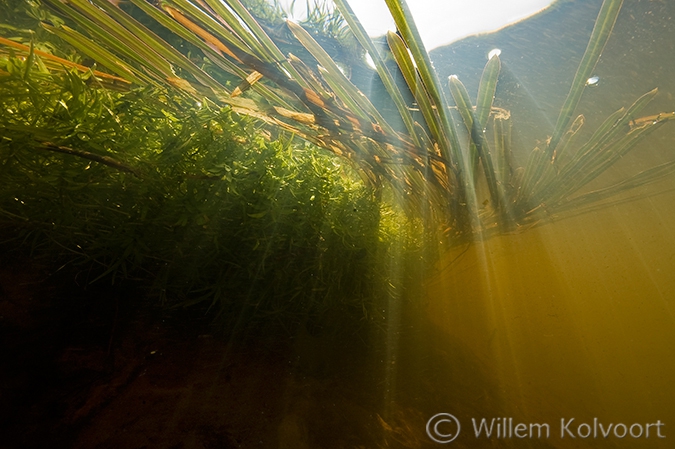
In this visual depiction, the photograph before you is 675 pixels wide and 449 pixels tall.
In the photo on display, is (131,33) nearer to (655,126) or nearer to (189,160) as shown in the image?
(189,160)

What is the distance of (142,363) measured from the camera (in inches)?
18.3

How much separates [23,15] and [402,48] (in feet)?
3.49

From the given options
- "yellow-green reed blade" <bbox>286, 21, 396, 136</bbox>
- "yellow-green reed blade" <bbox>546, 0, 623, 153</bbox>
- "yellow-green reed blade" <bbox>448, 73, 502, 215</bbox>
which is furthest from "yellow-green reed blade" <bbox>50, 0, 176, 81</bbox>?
"yellow-green reed blade" <bbox>546, 0, 623, 153</bbox>

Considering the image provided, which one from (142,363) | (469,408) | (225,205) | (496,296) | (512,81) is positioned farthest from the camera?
(496,296)

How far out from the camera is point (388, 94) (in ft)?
2.31

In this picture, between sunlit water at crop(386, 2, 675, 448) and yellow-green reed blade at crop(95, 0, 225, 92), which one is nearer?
yellow-green reed blade at crop(95, 0, 225, 92)

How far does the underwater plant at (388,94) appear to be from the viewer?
1.79ft

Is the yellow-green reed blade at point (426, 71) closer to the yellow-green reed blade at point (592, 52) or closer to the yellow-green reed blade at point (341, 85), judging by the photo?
the yellow-green reed blade at point (341, 85)

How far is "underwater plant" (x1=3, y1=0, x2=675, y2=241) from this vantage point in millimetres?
545

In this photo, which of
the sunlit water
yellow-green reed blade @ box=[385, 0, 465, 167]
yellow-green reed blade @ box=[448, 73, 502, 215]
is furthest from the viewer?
the sunlit water

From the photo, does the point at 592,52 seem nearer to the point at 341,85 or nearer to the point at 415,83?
the point at 415,83

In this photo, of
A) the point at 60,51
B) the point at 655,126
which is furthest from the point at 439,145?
the point at 60,51

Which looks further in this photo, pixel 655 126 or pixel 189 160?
pixel 655 126

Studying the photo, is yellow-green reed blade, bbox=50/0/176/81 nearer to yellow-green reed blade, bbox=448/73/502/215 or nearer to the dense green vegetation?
the dense green vegetation
